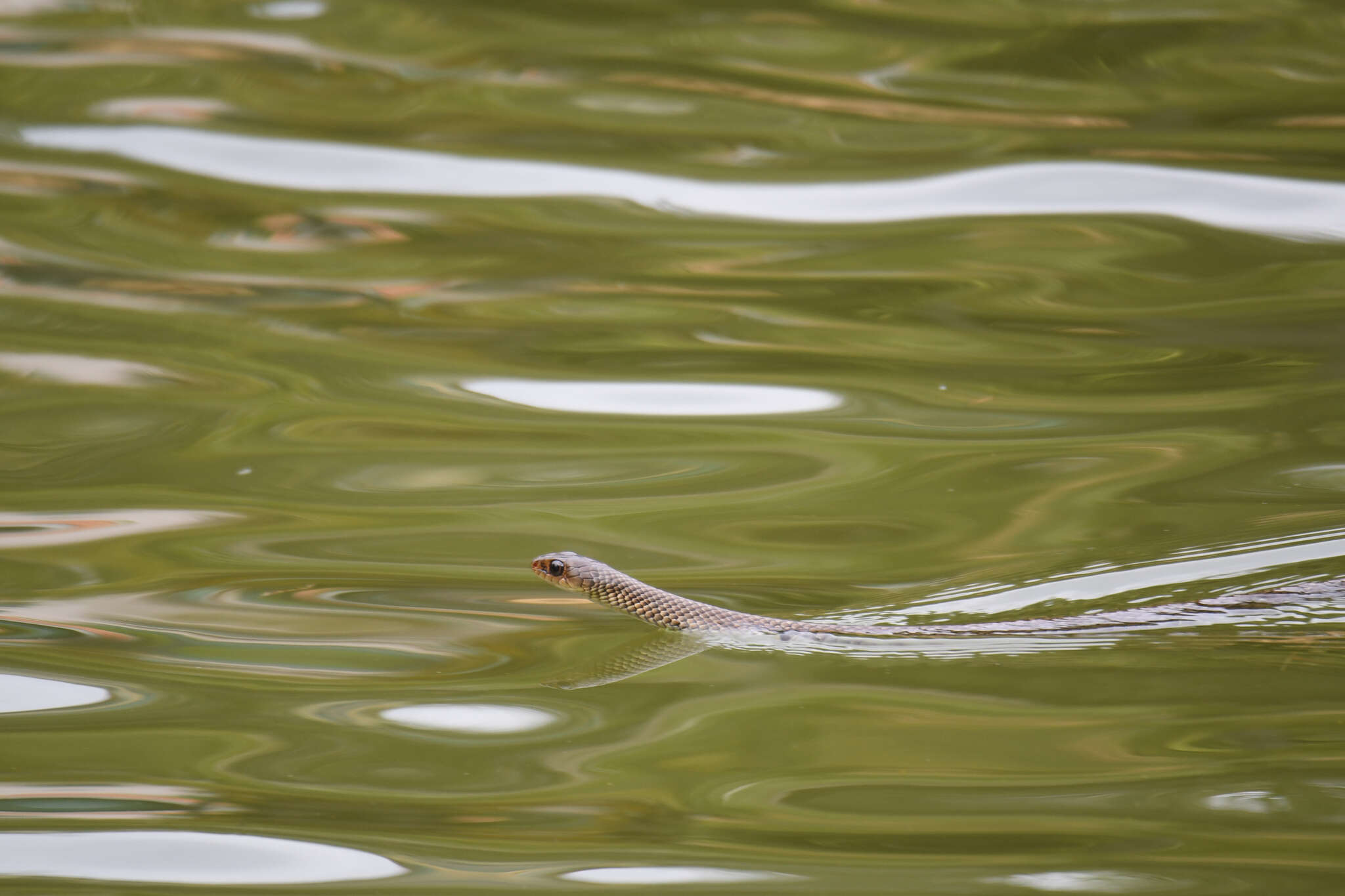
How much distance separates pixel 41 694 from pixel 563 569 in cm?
156

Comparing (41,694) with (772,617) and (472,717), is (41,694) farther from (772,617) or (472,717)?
(772,617)

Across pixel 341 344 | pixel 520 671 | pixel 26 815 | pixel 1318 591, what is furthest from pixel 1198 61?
pixel 26 815

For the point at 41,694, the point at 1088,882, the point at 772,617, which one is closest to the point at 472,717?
the point at 772,617

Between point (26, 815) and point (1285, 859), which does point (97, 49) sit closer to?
point (26, 815)

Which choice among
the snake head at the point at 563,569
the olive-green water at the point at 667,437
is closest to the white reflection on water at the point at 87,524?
the olive-green water at the point at 667,437

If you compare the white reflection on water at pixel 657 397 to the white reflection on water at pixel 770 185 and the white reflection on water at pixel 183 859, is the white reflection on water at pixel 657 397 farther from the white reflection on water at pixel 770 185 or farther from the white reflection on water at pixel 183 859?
the white reflection on water at pixel 183 859

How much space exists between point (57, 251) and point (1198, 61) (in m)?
6.05

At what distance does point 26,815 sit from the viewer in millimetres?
3297

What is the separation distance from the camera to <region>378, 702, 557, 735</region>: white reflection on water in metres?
3.67

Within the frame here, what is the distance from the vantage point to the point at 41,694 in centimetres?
385

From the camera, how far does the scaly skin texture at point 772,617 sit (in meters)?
4.16

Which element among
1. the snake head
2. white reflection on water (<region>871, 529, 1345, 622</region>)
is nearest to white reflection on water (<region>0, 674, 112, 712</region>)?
the snake head

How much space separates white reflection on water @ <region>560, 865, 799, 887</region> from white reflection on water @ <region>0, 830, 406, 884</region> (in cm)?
43

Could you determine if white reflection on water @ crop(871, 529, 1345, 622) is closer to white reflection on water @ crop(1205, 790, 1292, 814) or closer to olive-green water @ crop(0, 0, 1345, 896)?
olive-green water @ crop(0, 0, 1345, 896)
